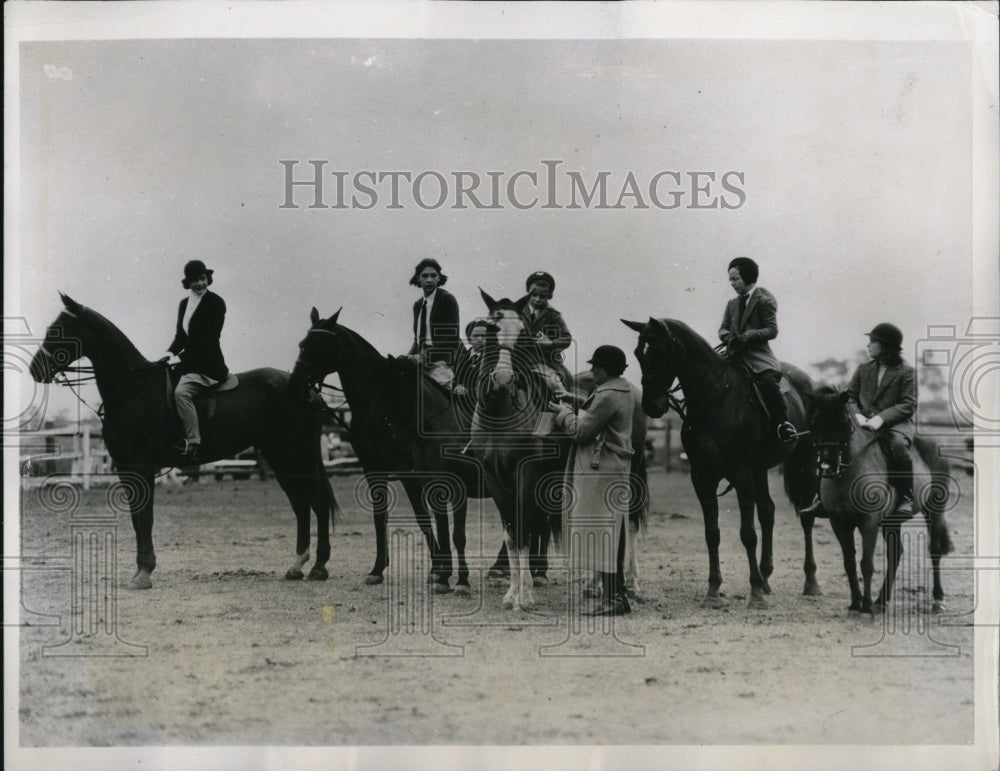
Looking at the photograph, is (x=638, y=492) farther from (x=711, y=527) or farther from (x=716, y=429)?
(x=716, y=429)

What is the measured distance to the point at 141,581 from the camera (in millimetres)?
8836

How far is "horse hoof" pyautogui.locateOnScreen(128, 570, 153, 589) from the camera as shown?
880cm

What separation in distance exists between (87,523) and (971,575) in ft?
23.7

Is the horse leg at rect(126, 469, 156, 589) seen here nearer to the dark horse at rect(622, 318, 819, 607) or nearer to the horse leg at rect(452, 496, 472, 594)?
the horse leg at rect(452, 496, 472, 594)

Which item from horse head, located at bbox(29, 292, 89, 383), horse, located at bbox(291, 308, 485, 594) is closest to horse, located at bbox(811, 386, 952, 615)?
horse, located at bbox(291, 308, 485, 594)

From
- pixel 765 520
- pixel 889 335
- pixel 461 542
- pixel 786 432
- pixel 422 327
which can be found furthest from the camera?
pixel 422 327

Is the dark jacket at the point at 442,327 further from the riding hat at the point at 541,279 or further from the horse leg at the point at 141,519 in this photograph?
the horse leg at the point at 141,519

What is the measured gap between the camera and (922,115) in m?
8.62

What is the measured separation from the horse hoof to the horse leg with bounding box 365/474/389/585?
6.00 ft

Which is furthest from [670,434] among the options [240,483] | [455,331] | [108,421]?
[108,421]

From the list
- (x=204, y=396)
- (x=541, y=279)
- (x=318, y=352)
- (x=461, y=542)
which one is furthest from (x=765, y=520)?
(x=204, y=396)

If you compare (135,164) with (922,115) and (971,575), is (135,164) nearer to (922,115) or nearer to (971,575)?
(922,115)

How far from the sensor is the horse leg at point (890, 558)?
27.7 ft

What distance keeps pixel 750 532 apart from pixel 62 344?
5.89 metres
